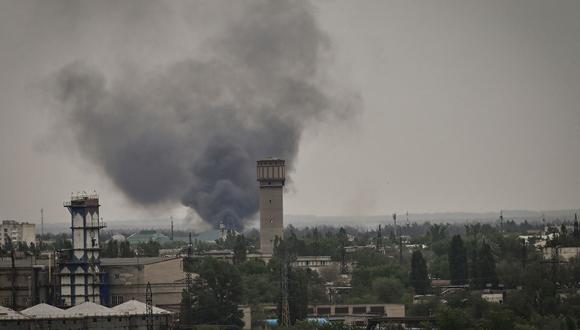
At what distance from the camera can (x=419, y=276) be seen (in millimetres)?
98750

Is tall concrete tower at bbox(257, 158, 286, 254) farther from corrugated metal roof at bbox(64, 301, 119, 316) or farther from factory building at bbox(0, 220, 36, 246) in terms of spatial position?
corrugated metal roof at bbox(64, 301, 119, 316)

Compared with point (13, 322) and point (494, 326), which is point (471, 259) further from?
point (13, 322)

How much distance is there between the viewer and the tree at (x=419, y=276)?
97.4m

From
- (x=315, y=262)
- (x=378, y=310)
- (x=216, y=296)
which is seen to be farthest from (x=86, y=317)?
(x=315, y=262)

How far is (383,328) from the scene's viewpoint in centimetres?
7612

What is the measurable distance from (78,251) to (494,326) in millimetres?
16582

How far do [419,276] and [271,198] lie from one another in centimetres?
4517

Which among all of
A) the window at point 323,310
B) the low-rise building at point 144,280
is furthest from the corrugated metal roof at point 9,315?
the window at point 323,310

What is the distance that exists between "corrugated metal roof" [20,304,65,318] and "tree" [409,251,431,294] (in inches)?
1313

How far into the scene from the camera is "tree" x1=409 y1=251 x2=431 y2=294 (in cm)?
9744

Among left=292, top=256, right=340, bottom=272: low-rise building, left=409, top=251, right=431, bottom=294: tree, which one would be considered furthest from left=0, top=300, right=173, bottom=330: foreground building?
left=292, top=256, right=340, bottom=272: low-rise building

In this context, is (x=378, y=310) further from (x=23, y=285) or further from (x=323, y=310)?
(x=23, y=285)

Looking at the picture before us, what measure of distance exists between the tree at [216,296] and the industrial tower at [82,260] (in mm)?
6515

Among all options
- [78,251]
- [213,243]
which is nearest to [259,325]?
[78,251]
